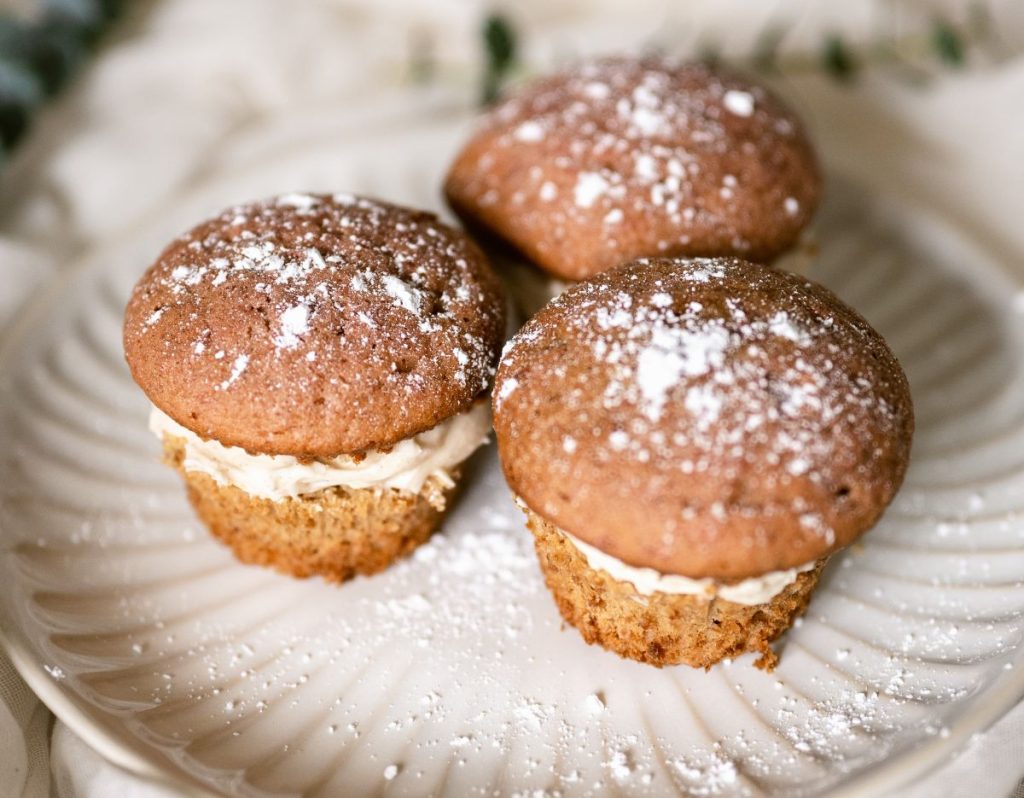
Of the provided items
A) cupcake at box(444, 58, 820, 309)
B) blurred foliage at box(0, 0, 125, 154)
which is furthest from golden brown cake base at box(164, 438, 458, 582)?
blurred foliage at box(0, 0, 125, 154)

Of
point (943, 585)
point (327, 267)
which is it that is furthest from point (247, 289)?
point (943, 585)

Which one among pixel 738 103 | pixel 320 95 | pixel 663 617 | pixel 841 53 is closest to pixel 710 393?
pixel 663 617

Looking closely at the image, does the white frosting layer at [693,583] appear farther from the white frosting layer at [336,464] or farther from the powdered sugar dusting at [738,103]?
the powdered sugar dusting at [738,103]

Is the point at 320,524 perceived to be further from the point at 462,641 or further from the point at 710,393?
the point at 710,393

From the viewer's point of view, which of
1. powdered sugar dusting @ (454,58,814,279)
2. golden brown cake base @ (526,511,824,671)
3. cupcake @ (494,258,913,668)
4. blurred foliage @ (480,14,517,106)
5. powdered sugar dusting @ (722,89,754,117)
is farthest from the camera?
blurred foliage @ (480,14,517,106)

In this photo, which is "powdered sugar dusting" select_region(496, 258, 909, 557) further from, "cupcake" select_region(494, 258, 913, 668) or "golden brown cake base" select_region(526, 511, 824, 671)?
"golden brown cake base" select_region(526, 511, 824, 671)

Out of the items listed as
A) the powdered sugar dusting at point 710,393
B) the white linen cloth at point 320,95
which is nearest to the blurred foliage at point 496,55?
the white linen cloth at point 320,95

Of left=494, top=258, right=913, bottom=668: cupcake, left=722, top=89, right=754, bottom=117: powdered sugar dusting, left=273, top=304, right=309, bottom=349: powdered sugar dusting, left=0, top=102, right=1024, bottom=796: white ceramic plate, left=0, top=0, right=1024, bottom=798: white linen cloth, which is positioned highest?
left=722, top=89, right=754, bottom=117: powdered sugar dusting
